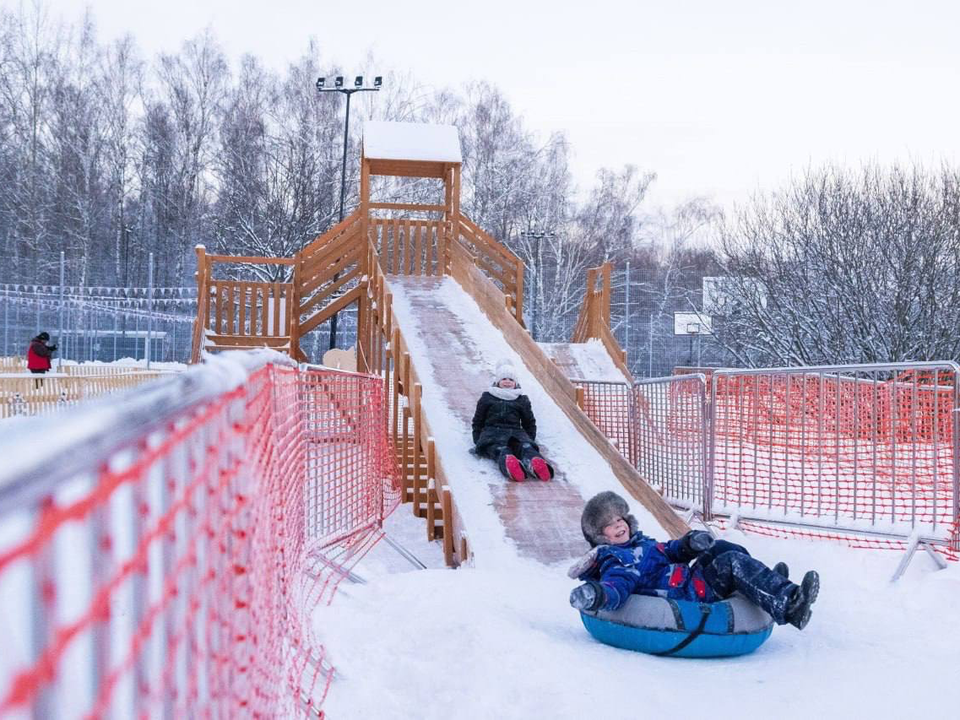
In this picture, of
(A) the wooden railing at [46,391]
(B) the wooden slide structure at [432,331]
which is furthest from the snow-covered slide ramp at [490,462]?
(A) the wooden railing at [46,391]

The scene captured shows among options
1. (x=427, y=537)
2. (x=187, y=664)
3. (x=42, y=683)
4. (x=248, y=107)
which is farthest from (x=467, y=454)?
(x=248, y=107)

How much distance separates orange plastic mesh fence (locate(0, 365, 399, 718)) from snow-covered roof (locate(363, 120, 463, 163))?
46.1 feet

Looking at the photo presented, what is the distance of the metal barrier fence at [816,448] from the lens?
23.2 feet

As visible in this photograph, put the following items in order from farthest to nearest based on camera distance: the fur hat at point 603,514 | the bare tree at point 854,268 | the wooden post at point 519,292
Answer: the bare tree at point 854,268
the wooden post at point 519,292
the fur hat at point 603,514

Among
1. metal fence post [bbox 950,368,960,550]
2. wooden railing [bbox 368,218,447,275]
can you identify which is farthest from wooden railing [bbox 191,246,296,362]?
metal fence post [bbox 950,368,960,550]

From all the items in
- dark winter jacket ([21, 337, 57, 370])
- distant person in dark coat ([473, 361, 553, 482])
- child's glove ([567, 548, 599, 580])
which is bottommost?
child's glove ([567, 548, 599, 580])

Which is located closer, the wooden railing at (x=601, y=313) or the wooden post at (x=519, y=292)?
the wooden post at (x=519, y=292)

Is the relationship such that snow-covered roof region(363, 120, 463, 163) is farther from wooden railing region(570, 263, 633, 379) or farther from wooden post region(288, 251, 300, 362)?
wooden railing region(570, 263, 633, 379)

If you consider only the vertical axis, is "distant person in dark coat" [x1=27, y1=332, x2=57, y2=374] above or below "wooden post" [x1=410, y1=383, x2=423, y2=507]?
above

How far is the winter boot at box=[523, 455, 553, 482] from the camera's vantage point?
8.72 m

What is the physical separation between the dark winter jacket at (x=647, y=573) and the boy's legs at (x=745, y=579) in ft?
0.21

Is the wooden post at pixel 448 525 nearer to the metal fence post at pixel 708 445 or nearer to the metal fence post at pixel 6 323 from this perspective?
the metal fence post at pixel 708 445

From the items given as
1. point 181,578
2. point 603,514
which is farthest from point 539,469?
point 181,578

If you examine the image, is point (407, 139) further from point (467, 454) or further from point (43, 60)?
point (43, 60)
